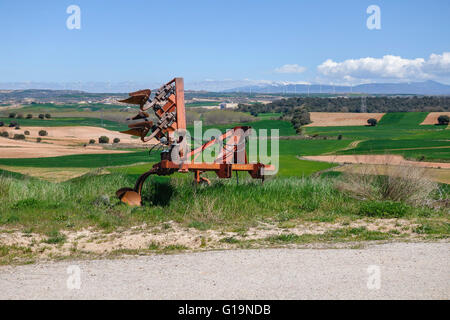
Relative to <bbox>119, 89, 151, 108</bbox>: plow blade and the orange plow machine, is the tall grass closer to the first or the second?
the orange plow machine

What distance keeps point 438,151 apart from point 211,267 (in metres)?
30.1

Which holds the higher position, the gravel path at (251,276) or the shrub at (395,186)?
the shrub at (395,186)

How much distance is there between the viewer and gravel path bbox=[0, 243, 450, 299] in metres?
A: 5.20

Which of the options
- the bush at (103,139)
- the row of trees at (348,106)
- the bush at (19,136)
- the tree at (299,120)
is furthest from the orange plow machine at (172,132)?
the row of trees at (348,106)

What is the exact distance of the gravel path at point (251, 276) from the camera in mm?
5199

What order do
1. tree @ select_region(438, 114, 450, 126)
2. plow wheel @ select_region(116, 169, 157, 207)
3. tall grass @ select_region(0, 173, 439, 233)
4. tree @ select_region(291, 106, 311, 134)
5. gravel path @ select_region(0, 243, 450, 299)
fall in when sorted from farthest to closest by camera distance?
tree @ select_region(438, 114, 450, 126) < tree @ select_region(291, 106, 311, 134) < plow wheel @ select_region(116, 169, 157, 207) < tall grass @ select_region(0, 173, 439, 233) < gravel path @ select_region(0, 243, 450, 299)

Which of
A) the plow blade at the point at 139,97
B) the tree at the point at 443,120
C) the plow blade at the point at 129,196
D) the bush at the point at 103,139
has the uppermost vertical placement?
the plow blade at the point at 139,97

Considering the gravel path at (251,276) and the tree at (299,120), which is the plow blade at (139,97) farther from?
the tree at (299,120)

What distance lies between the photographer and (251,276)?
577 centimetres

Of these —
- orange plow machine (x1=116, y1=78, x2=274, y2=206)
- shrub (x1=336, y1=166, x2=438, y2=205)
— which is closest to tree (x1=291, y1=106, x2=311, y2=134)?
shrub (x1=336, y1=166, x2=438, y2=205)

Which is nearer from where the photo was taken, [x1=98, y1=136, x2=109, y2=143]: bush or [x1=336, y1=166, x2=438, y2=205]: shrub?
[x1=336, y1=166, x2=438, y2=205]: shrub

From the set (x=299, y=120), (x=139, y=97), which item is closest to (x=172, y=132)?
(x=139, y=97)

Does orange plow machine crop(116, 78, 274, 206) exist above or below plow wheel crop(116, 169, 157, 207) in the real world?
above
